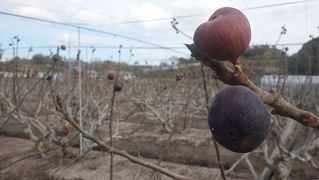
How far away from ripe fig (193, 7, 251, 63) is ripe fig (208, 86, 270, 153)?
0.05 meters

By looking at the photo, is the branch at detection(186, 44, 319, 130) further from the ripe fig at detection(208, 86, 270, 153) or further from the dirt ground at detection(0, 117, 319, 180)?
the dirt ground at detection(0, 117, 319, 180)

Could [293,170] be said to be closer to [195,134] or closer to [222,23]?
[195,134]

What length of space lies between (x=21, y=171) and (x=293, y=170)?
3.91 metres

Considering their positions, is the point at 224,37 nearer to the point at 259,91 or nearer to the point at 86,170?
the point at 259,91

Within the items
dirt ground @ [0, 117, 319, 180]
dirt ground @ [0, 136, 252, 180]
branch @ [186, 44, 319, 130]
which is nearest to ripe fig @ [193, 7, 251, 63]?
branch @ [186, 44, 319, 130]

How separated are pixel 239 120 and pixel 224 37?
0.11 meters

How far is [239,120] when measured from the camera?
554 millimetres

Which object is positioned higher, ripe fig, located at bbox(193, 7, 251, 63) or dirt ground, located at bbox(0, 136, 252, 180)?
ripe fig, located at bbox(193, 7, 251, 63)

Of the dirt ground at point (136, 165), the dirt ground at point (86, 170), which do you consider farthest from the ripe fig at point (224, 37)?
the dirt ground at point (86, 170)

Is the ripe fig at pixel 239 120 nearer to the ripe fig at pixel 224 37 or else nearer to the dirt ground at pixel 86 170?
the ripe fig at pixel 224 37

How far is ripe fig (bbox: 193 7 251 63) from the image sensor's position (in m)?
0.51

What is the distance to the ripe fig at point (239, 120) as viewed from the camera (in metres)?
0.56

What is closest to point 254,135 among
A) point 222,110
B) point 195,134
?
point 222,110

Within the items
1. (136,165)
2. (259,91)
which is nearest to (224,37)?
(259,91)
